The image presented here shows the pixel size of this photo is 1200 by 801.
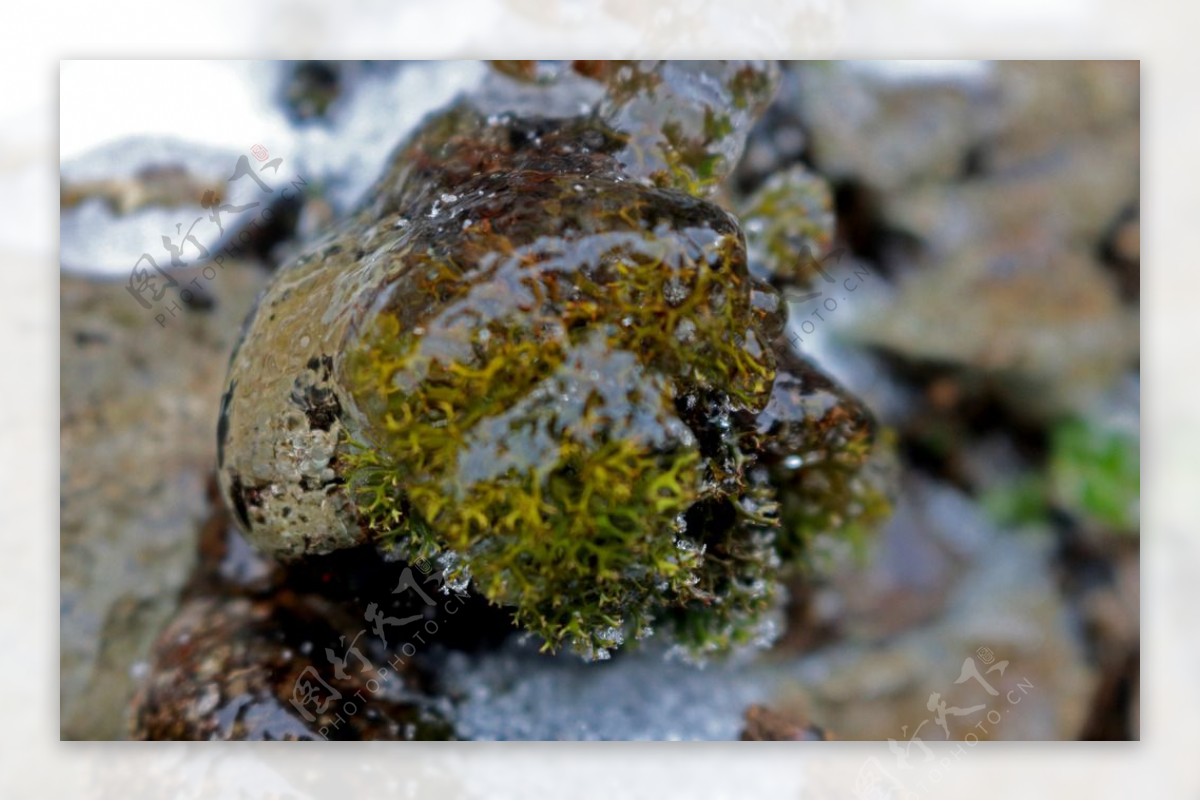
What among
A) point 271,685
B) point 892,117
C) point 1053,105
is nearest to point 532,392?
point 271,685

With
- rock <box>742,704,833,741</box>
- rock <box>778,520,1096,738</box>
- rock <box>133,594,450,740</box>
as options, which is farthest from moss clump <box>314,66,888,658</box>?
rock <box>778,520,1096,738</box>

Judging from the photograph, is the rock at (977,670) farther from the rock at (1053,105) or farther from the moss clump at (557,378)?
the moss clump at (557,378)

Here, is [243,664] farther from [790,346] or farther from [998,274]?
[998,274]

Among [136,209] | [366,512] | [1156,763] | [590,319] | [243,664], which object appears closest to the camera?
[590,319]

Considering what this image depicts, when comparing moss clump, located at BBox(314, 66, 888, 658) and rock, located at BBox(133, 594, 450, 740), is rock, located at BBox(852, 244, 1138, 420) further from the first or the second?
rock, located at BBox(133, 594, 450, 740)

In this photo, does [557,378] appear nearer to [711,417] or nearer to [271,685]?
[711,417]

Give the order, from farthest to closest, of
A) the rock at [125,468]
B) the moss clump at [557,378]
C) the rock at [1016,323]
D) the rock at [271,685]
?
the rock at [1016,323] < the rock at [125,468] < the rock at [271,685] < the moss clump at [557,378]

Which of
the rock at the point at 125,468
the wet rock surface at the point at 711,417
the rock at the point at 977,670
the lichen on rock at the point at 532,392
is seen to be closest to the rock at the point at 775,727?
the wet rock surface at the point at 711,417

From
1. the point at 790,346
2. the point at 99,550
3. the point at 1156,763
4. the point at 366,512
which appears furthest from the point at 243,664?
the point at 1156,763

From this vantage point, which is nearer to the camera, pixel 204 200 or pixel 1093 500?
pixel 204 200
